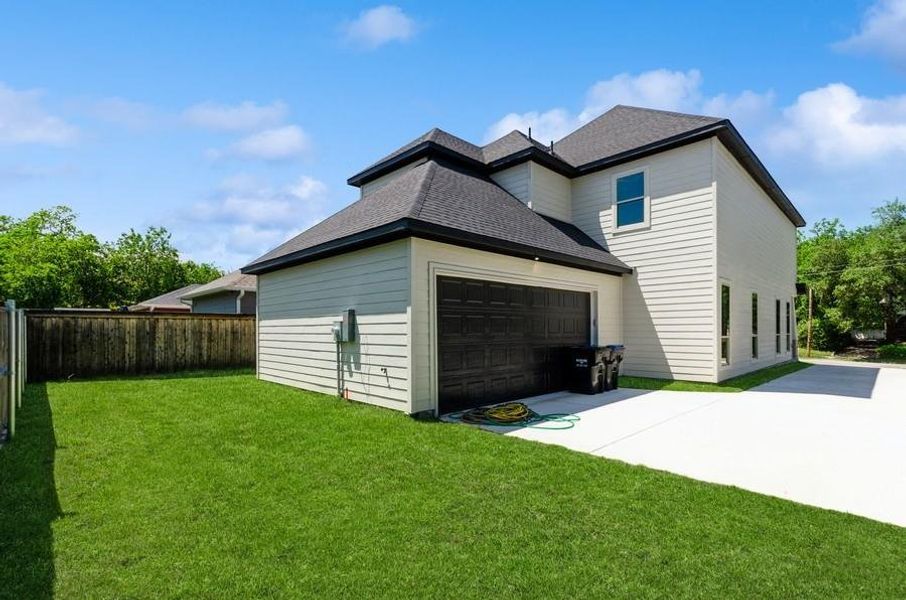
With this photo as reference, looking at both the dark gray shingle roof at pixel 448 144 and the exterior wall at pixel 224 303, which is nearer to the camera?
the dark gray shingle roof at pixel 448 144

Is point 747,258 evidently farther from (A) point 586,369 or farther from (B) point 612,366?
(A) point 586,369

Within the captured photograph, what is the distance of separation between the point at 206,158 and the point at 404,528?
13465 millimetres

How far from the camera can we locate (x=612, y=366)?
9.23m

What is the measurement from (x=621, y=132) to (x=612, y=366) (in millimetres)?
6594

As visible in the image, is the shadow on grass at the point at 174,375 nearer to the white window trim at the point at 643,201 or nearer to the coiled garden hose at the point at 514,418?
the coiled garden hose at the point at 514,418

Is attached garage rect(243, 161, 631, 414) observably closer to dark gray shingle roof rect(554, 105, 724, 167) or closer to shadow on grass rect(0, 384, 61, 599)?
dark gray shingle roof rect(554, 105, 724, 167)

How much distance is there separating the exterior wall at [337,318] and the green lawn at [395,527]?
6.00ft

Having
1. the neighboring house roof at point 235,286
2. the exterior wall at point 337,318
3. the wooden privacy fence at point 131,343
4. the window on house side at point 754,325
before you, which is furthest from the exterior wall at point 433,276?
the neighboring house roof at point 235,286

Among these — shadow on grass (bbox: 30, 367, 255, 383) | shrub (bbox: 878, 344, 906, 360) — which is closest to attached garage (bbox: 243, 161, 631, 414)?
shadow on grass (bbox: 30, 367, 255, 383)

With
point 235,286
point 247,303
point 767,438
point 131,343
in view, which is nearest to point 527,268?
point 767,438

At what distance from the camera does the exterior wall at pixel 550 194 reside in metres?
10.9

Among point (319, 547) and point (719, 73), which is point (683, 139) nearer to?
point (719, 73)

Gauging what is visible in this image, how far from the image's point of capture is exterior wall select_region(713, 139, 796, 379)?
10034 mm

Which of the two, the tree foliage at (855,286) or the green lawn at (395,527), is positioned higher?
the tree foliage at (855,286)
